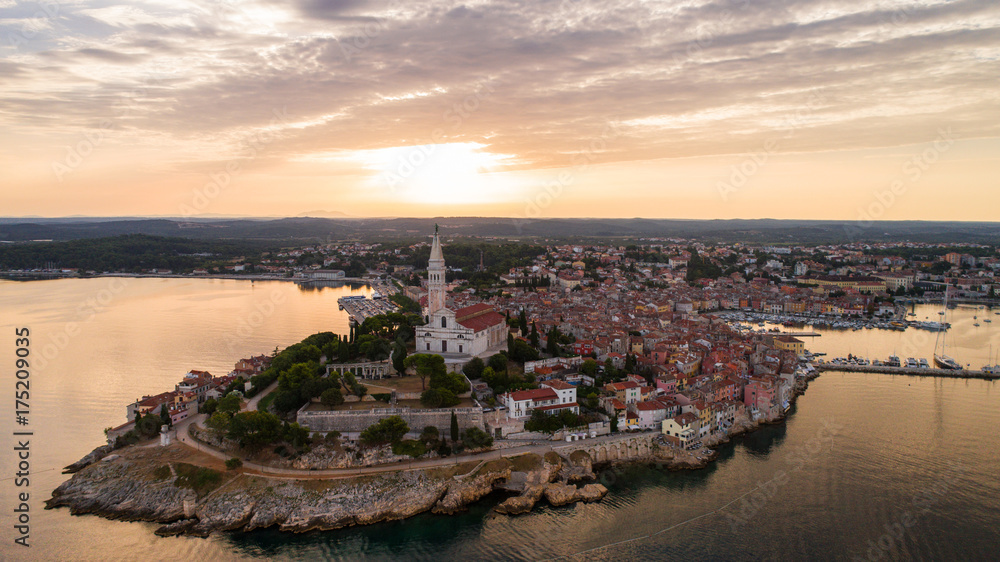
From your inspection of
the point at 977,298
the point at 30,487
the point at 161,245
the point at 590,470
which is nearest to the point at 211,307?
the point at 30,487

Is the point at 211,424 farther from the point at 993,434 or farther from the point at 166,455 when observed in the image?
the point at 993,434

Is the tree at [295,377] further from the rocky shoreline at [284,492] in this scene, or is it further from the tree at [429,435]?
the tree at [429,435]

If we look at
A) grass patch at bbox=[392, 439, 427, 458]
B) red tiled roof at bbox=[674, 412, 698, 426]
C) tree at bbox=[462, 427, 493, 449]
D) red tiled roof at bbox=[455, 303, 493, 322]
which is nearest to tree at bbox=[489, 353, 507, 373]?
red tiled roof at bbox=[455, 303, 493, 322]

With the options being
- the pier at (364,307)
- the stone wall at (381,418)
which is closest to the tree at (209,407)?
the stone wall at (381,418)

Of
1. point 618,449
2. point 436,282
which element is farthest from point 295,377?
point 618,449

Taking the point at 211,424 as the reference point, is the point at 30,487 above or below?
below
